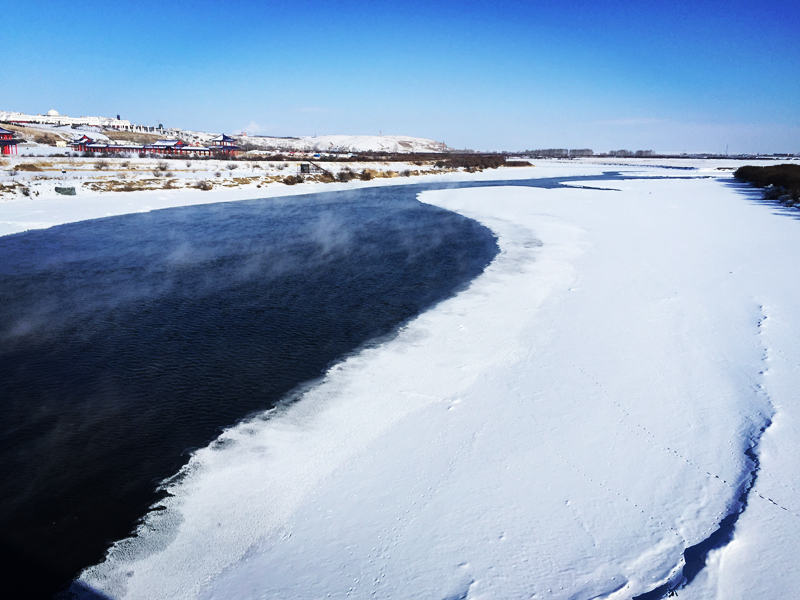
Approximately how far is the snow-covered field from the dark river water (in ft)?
1.29

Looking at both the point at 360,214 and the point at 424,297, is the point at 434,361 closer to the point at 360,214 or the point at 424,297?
the point at 424,297

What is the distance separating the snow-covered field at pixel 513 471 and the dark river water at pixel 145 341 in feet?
1.29

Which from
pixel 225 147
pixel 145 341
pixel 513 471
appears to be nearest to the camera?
pixel 513 471

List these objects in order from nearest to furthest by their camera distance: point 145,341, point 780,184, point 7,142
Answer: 1. point 145,341
2. point 780,184
3. point 7,142

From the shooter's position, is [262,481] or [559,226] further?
[559,226]

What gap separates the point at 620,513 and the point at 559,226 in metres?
12.3

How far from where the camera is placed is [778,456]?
3854 millimetres

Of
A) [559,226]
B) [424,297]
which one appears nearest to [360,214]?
[559,226]

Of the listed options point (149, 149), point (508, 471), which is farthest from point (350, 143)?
point (508, 471)

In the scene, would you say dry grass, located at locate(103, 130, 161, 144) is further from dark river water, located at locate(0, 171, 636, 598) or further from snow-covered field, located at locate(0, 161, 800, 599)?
snow-covered field, located at locate(0, 161, 800, 599)

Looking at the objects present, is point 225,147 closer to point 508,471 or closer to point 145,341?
point 145,341

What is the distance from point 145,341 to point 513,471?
4.83 metres

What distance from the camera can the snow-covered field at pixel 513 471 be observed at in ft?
9.52

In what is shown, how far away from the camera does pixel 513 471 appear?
3.76 meters
